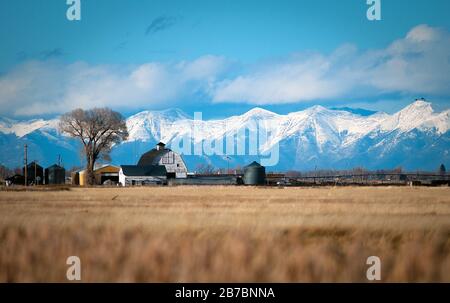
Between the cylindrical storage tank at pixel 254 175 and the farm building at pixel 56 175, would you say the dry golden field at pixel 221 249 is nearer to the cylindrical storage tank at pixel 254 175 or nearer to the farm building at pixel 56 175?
the cylindrical storage tank at pixel 254 175

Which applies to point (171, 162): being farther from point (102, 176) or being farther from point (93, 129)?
point (93, 129)

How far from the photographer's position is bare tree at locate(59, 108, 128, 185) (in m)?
127

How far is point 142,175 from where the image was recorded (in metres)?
134

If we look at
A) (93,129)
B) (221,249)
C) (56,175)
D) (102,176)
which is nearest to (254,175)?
(93,129)

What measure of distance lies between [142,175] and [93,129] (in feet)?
49.6

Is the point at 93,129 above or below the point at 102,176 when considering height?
above

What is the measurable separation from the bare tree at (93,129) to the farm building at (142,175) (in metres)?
7.04

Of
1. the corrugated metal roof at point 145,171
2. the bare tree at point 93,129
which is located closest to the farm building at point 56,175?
the corrugated metal roof at point 145,171

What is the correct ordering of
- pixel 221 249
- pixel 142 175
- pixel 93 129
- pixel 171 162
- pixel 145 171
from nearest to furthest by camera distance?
1. pixel 221 249
2. pixel 93 129
3. pixel 142 175
4. pixel 145 171
5. pixel 171 162

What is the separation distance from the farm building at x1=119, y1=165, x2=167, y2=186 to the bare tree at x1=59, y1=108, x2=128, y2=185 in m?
7.04

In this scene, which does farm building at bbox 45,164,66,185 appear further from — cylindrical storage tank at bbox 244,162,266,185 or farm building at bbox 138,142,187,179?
cylindrical storage tank at bbox 244,162,266,185
